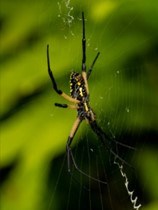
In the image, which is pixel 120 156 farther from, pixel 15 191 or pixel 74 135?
pixel 15 191

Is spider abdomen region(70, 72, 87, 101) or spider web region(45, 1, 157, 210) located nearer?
spider web region(45, 1, 157, 210)

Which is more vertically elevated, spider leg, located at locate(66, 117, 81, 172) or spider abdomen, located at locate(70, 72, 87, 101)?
spider abdomen, located at locate(70, 72, 87, 101)

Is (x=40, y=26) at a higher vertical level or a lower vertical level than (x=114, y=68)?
higher

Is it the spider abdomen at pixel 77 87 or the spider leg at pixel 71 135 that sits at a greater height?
the spider abdomen at pixel 77 87

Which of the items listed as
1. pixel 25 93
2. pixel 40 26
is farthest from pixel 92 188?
pixel 40 26

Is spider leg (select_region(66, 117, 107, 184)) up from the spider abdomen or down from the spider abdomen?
down

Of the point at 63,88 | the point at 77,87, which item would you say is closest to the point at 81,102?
the point at 77,87
